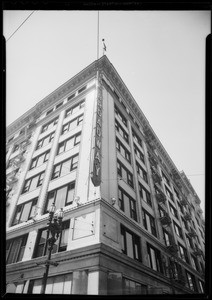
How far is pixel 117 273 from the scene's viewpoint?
12.9 m

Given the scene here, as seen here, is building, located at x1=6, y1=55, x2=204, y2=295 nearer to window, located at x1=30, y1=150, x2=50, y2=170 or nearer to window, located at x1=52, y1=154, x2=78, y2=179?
window, located at x1=52, y1=154, x2=78, y2=179

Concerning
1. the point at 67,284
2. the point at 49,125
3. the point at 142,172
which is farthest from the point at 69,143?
the point at 67,284

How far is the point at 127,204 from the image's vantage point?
770 inches

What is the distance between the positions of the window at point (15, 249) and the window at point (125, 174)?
1034 cm

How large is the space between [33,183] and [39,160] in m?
3.39

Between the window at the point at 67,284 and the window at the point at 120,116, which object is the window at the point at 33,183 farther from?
the window at the point at 120,116

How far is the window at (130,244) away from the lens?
16055 mm

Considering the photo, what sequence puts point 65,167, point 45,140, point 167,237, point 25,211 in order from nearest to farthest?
point 25,211 → point 65,167 → point 167,237 → point 45,140

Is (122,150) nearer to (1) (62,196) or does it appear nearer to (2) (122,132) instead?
(2) (122,132)
